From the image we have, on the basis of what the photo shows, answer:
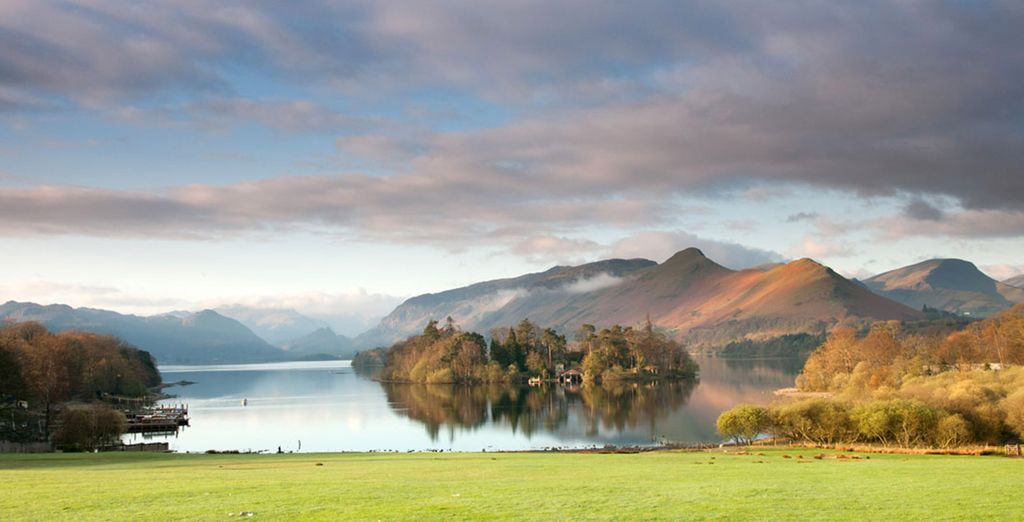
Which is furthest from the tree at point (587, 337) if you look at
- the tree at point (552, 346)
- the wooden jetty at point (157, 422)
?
the wooden jetty at point (157, 422)

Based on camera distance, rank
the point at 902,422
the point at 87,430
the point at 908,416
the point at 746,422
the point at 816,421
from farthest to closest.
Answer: the point at 87,430 < the point at 746,422 < the point at 816,421 < the point at 902,422 < the point at 908,416

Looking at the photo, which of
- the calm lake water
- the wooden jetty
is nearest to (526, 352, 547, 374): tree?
the calm lake water

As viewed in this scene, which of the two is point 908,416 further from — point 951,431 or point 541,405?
point 541,405

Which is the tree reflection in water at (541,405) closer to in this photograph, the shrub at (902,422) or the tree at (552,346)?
the tree at (552,346)

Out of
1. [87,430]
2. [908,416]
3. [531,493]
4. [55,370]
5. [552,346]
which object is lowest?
[908,416]

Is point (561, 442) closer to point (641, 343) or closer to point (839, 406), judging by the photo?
point (839, 406)

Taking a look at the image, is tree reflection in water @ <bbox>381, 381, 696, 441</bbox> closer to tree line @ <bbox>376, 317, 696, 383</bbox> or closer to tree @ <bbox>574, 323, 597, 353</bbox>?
tree line @ <bbox>376, 317, 696, 383</bbox>

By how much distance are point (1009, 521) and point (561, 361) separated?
153111mm

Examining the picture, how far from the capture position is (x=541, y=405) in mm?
105375

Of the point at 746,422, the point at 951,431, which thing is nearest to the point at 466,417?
the point at 746,422

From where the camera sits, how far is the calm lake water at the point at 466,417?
222 feet

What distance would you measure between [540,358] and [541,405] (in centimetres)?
5829

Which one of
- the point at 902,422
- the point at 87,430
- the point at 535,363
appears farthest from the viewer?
the point at 535,363

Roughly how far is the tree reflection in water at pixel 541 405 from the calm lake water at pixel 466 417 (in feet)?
0.41
